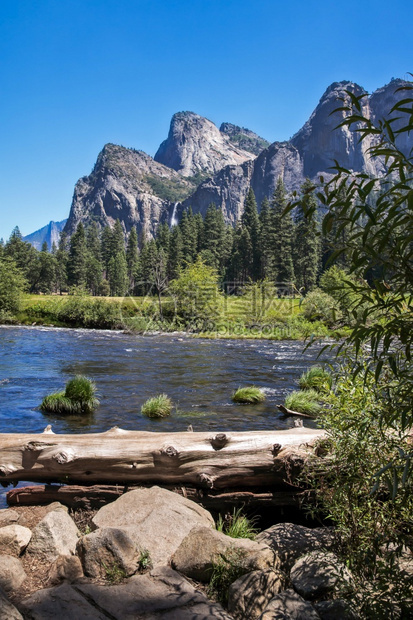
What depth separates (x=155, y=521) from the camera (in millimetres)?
5055

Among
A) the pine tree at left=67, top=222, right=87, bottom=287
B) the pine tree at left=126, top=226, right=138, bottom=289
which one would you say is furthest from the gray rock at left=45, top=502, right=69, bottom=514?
the pine tree at left=126, top=226, right=138, bottom=289

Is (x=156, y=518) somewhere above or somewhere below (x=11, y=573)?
above

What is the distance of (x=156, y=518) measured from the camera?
5102 millimetres

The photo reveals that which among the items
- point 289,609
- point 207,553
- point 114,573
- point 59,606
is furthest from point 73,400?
point 289,609

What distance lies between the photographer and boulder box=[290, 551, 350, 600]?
3961mm

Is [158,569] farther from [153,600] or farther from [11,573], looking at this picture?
[11,573]

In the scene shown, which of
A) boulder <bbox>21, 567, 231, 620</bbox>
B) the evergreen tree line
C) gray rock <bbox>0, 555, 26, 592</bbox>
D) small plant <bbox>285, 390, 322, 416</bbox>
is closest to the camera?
boulder <bbox>21, 567, 231, 620</bbox>

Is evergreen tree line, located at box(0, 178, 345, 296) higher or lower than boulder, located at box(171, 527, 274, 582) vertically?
higher

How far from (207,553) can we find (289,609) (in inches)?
41.4

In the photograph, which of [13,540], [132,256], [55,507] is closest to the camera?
[13,540]

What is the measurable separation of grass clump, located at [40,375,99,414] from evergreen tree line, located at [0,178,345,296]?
59.4 m

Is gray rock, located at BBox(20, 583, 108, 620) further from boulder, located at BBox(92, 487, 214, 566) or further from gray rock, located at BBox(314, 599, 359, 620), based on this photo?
gray rock, located at BBox(314, 599, 359, 620)

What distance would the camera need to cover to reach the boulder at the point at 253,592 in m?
3.86

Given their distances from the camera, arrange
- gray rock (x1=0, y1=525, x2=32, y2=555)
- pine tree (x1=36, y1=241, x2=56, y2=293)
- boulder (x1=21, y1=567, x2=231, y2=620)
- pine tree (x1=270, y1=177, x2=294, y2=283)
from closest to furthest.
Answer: boulder (x1=21, y1=567, x2=231, y2=620)
gray rock (x1=0, y1=525, x2=32, y2=555)
pine tree (x1=270, y1=177, x2=294, y2=283)
pine tree (x1=36, y1=241, x2=56, y2=293)
